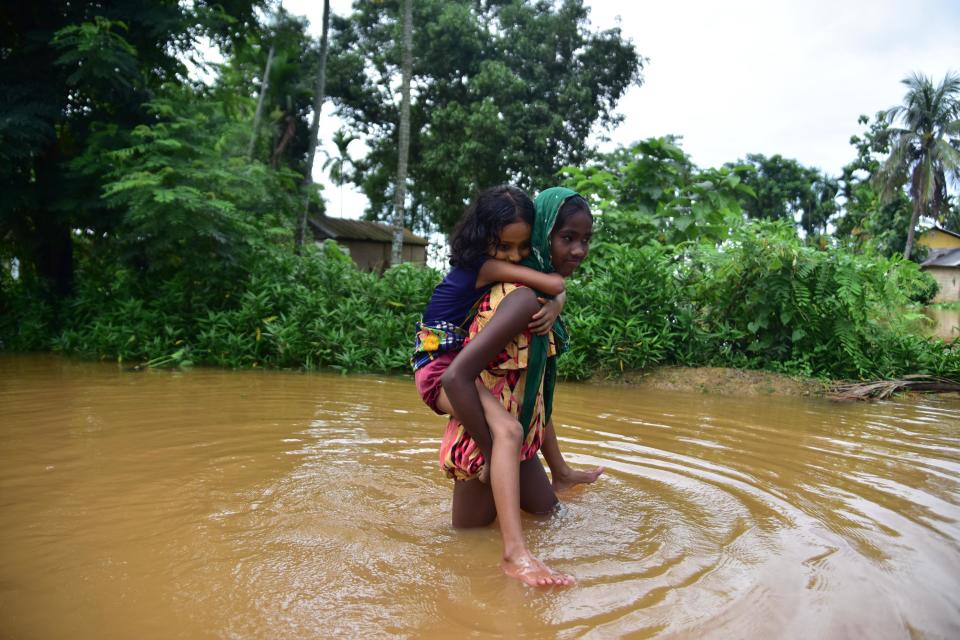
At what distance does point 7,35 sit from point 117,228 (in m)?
3.13

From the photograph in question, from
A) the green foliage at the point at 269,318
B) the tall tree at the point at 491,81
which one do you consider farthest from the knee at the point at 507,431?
the tall tree at the point at 491,81

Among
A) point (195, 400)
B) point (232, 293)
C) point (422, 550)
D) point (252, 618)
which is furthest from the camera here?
point (232, 293)

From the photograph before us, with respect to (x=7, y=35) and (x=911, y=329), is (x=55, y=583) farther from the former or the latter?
(x=7, y=35)

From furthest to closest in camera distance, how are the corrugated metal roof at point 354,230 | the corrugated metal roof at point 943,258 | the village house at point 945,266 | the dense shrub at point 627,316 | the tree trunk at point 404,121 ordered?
the corrugated metal roof at point 943,258 → the village house at point 945,266 → the corrugated metal roof at point 354,230 → the tree trunk at point 404,121 → the dense shrub at point 627,316

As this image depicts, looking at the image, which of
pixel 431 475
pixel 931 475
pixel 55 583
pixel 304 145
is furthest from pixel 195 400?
pixel 304 145

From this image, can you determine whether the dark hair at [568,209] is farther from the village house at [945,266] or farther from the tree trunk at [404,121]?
the village house at [945,266]

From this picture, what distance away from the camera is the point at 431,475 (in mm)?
3488

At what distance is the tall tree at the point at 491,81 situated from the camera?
2134cm

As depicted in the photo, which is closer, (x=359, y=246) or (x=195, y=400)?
(x=195, y=400)

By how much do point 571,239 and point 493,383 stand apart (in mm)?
607

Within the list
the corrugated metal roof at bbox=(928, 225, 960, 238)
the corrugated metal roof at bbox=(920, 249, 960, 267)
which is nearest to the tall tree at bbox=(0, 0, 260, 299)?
the corrugated metal roof at bbox=(920, 249, 960, 267)

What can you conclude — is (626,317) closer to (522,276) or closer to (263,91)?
(522,276)

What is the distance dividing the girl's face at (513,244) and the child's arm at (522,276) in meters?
0.03

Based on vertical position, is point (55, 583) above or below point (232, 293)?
below
